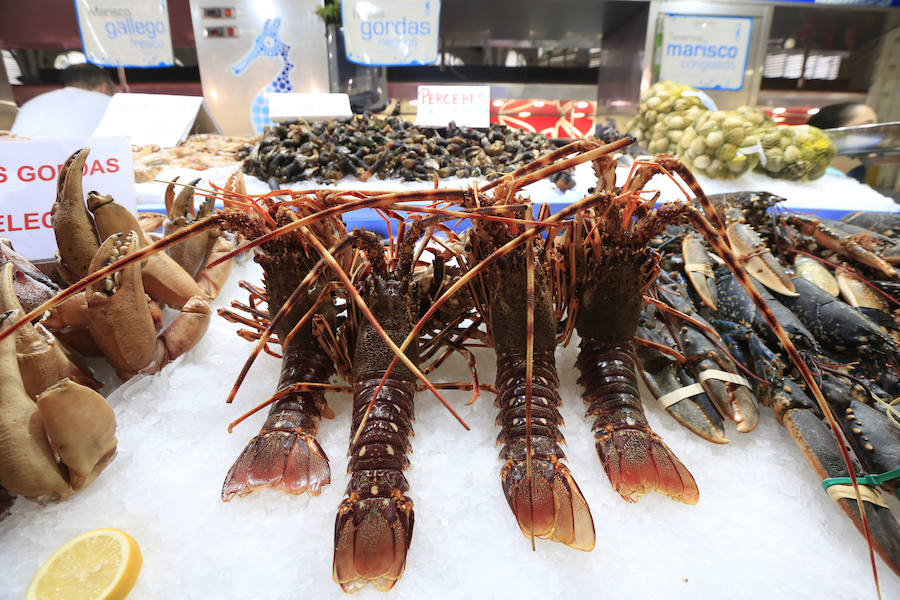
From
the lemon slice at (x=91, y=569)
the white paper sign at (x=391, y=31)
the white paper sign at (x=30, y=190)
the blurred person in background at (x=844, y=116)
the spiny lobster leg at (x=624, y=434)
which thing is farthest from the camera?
the blurred person in background at (x=844, y=116)

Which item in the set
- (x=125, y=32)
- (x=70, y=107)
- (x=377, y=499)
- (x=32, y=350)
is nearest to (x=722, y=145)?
(x=377, y=499)

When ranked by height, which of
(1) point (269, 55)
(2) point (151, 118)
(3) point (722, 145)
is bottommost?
(3) point (722, 145)

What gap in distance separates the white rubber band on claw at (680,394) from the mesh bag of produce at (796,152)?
204 cm

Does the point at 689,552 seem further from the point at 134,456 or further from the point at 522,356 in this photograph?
the point at 134,456

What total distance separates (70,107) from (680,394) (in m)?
4.01

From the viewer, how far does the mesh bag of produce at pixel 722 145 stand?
2.45 meters

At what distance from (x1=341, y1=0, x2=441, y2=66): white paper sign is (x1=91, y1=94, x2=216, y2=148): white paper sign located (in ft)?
3.62

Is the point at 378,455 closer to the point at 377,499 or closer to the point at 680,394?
the point at 377,499

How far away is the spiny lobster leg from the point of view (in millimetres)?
982

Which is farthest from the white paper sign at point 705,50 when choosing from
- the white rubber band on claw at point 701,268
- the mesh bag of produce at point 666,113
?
the white rubber band on claw at point 701,268

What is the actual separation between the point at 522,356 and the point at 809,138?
251cm

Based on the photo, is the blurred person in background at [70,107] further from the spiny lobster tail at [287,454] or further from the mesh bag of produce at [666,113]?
the mesh bag of produce at [666,113]

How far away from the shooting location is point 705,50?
127 inches

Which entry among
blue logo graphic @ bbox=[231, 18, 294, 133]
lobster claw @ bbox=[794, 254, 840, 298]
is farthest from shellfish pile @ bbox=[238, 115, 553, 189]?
lobster claw @ bbox=[794, 254, 840, 298]
